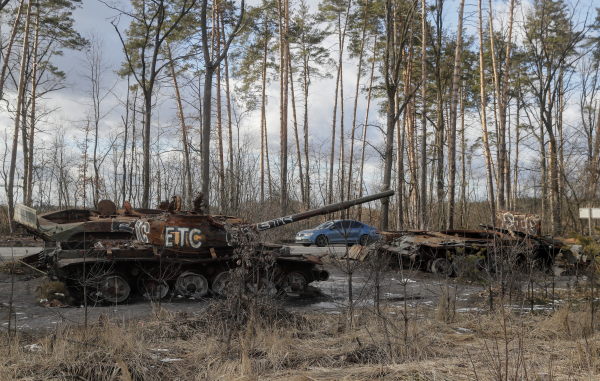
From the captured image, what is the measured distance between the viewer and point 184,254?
32.1ft

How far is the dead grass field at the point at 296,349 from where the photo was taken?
4340mm

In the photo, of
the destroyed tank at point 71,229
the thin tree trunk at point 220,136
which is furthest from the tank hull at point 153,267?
the thin tree trunk at point 220,136

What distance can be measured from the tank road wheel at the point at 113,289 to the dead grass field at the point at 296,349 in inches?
107

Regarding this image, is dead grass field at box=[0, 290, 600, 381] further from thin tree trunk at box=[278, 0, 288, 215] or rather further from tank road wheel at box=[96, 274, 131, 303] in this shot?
thin tree trunk at box=[278, 0, 288, 215]

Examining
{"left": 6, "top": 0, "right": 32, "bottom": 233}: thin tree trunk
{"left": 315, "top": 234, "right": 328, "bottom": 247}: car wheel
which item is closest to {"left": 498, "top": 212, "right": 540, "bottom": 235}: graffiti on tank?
{"left": 315, "top": 234, "right": 328, "bottom": 247}: car wheel

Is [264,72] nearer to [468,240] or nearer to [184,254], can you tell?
[468,240]

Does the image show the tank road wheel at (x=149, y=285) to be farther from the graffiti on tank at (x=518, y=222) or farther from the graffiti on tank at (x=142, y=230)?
the graffiti on tank at (x=518, y=222)

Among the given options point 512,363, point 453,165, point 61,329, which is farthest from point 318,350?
point 453,165

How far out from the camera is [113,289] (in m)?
9.15

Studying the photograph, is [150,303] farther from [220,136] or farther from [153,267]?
[220,136]

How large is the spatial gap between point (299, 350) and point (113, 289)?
17.2 feet

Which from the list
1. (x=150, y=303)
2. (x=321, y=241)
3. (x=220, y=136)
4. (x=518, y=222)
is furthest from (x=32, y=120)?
(x=518, y=222)

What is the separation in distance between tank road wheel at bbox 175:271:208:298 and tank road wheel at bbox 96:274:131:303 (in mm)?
976

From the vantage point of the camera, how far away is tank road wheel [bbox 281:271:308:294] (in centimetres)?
1024
